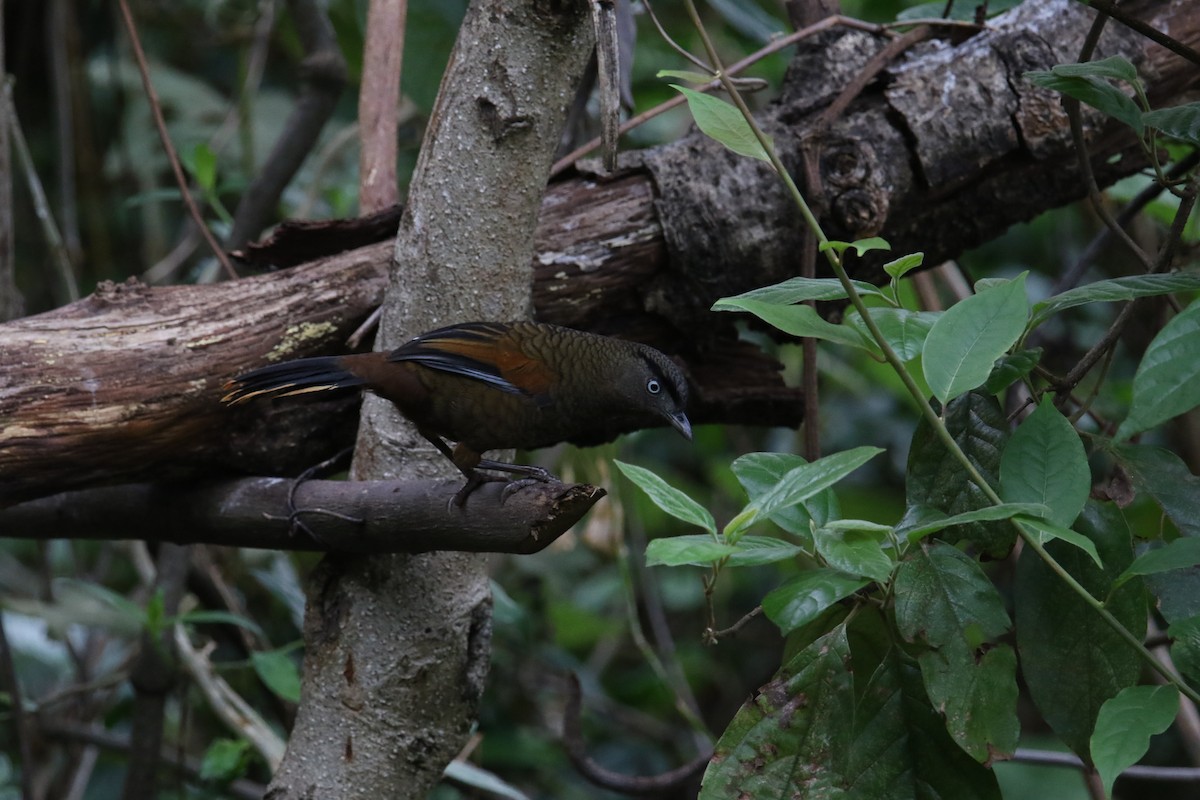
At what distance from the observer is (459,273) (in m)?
2.03

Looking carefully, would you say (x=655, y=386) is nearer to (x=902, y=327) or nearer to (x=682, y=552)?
(x=902, y=327)

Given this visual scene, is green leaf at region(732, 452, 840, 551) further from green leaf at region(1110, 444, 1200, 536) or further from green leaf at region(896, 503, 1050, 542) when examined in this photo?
green leaf at region(1110, 444, 1200, 536)

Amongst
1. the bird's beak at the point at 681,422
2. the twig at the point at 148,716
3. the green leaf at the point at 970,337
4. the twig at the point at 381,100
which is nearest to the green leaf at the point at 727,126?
the green leaf at the point at 970,337

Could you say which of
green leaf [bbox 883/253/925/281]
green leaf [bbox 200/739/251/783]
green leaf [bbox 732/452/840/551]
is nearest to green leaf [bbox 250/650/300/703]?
green leaf [bbox 200/739/251/783]

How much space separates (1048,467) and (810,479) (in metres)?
0.30

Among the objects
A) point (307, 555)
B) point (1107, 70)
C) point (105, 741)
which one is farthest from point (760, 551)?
point (105, 741)

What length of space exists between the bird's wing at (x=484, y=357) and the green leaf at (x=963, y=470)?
852mm

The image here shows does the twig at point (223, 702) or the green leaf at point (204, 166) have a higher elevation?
the green leaf at point (204, 166)

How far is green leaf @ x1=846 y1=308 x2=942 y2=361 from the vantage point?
4.70 ft

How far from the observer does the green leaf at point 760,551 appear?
4.17 feet

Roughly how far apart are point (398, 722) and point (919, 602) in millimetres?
1038

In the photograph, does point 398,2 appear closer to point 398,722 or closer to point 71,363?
point 71,363

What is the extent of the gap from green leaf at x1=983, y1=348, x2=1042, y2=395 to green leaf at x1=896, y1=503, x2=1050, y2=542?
202mm

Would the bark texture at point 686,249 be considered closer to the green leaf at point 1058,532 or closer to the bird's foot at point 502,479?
the bird's foot at point 502,479
